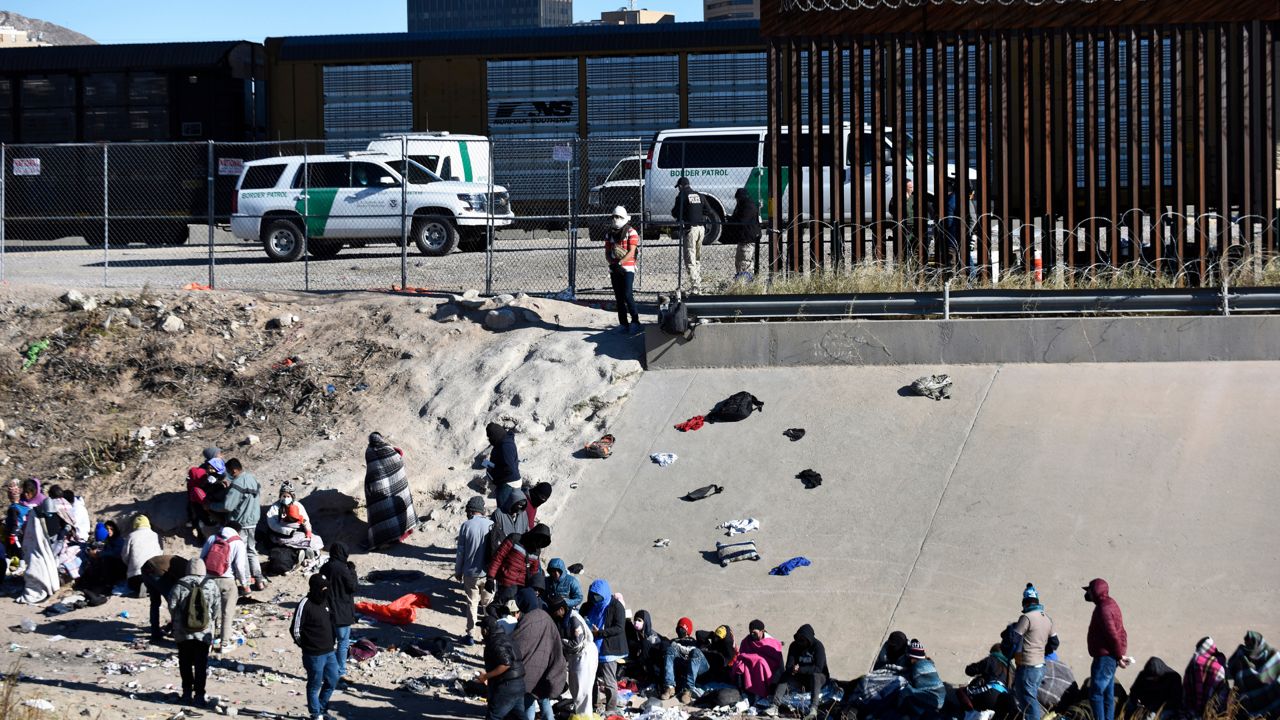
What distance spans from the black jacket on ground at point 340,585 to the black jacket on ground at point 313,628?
0.19 m

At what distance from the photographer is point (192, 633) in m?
10.6

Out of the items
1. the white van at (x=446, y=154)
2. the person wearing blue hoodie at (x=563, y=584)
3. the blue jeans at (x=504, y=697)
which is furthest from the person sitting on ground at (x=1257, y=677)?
the white van at (x=446, y=154)

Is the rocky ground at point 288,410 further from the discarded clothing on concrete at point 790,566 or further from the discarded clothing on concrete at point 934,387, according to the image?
the discarded clothing on concrete at point 934,387

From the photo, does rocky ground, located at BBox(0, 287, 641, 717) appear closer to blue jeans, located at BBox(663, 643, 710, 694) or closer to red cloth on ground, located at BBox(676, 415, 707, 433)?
red cloth on ground, located at BBox(676, 415, 707, 433)

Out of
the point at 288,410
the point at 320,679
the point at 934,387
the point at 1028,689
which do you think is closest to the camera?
the point at 1028,689

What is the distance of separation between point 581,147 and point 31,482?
49.8 feet

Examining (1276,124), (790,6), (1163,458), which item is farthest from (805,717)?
(1276,124)

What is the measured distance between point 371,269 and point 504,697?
12987mm

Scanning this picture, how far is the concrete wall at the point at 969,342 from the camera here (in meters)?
14.2

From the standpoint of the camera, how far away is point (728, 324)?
1527cm

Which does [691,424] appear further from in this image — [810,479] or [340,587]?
[340,587]

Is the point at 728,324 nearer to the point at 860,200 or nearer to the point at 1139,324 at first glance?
the point at 860,200

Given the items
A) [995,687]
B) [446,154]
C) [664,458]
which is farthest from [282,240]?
[995,687]

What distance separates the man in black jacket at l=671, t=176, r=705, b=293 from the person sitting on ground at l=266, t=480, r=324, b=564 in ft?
18.4
